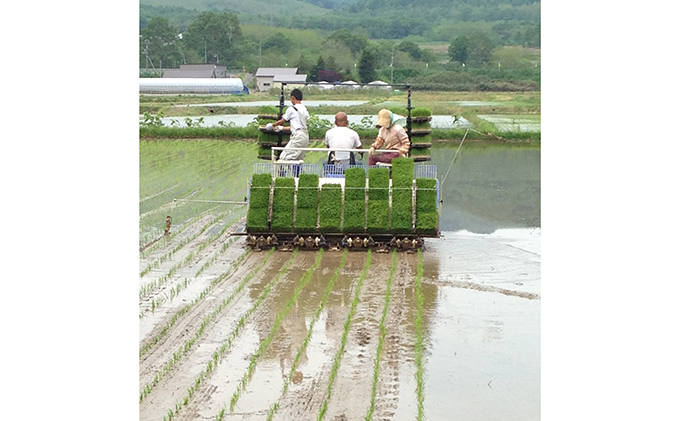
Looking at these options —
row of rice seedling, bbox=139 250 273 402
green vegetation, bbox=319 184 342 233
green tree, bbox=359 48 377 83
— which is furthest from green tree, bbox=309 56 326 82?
row of rice seedling, bbox=139 250 273 402

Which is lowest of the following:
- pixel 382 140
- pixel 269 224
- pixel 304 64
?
pixel 269 224

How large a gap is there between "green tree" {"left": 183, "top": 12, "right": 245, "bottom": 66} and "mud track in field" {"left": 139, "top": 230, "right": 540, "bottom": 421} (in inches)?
2401

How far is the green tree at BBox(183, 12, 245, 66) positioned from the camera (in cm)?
7212

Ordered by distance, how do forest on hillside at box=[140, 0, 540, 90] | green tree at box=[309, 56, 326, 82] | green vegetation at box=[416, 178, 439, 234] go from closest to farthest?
green vegetation at box=[416, 178, 439, 234] → forest on hillside at box=[140, 0, 540, 90] → green tree at box=[309, 56, 326, 82]

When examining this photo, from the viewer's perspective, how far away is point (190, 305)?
10023 mm

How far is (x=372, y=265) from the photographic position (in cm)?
1204

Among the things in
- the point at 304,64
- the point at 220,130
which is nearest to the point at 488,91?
the point at 304,64

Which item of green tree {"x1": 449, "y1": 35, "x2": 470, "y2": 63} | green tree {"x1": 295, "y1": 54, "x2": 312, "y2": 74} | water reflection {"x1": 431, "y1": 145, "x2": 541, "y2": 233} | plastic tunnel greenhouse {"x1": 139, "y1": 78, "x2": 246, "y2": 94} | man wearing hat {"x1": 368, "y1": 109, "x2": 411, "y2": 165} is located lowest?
water reflection {"x1": 431, "y1": 145, "x2": 541, "y2": 233}

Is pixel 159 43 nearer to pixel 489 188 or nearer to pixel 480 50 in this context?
pixel 480 50

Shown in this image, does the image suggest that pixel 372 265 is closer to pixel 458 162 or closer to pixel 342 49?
pixel 458 162

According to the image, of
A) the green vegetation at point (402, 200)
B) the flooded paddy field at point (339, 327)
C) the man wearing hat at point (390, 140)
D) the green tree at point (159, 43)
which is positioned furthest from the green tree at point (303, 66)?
the green vegetation at point (402, 200)

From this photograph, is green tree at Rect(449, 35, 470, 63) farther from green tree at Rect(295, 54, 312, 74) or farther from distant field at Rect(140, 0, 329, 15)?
distant field at Rect(140, 0, 329, 15)

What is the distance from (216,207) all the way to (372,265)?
5.73 meters

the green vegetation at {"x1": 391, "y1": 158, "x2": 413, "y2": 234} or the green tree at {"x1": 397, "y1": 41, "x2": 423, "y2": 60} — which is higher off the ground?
the green tree at {"x1": 397, "y1": 41, "x2": 423, "y2": 60}
